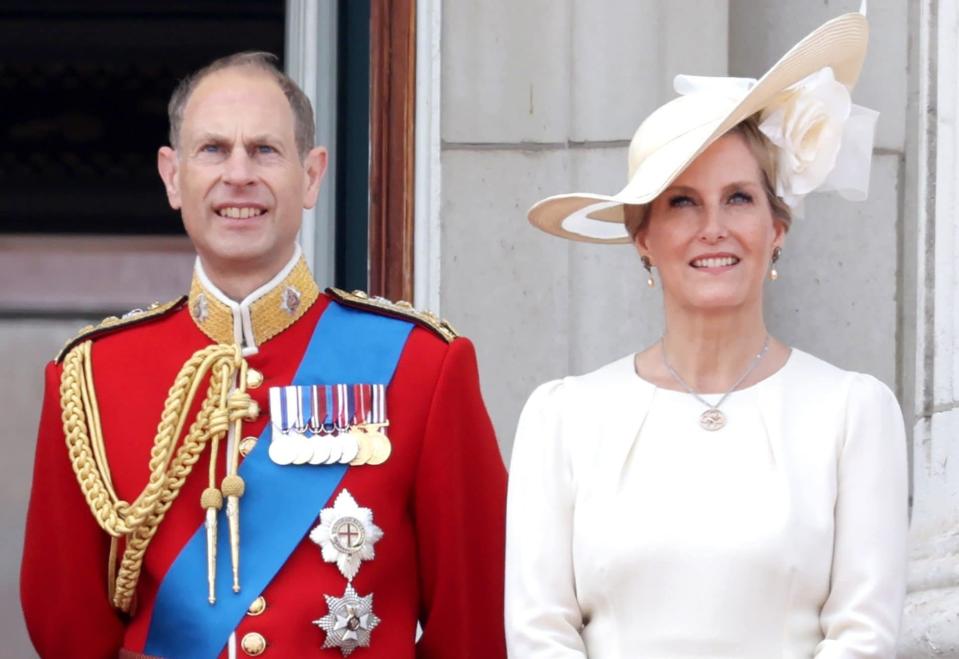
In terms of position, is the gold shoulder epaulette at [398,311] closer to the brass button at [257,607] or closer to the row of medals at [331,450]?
the row of medals at [331,450]

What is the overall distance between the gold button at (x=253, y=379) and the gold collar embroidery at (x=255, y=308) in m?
0.06

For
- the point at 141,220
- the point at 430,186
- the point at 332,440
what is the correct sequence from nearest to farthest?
1. the point at 332,440
2. the point at 430,186
3. the point at 141,220

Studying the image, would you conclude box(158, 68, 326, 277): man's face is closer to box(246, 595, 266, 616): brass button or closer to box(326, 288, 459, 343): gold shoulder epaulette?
box(326, 288, 459, 343): gold shoulder epaulette

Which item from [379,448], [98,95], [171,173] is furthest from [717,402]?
[98,95]

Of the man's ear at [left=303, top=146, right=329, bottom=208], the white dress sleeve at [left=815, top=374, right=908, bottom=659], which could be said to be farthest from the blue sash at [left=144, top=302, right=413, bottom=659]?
the white dress sleeve at [left=815, top=374, right=908, bottom=659]

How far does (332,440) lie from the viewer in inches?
159

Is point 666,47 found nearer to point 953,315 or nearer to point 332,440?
point 953,315

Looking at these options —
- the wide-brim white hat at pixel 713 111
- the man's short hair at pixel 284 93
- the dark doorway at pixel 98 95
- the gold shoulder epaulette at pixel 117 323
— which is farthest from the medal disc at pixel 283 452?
the dark doorway at pixel 98 95

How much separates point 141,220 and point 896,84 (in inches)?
90.3

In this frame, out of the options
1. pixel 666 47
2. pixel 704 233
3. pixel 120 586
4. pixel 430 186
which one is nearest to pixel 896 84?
pixel 666 47

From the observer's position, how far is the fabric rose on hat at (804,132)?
3.75 meters

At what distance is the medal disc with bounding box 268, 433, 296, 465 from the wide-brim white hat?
0.63 metres

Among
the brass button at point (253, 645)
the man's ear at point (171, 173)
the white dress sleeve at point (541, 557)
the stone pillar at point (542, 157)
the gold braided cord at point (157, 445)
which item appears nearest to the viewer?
the white dress sleeve at point (541, 557)

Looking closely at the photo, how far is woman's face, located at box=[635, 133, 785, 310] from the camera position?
3.72 m
